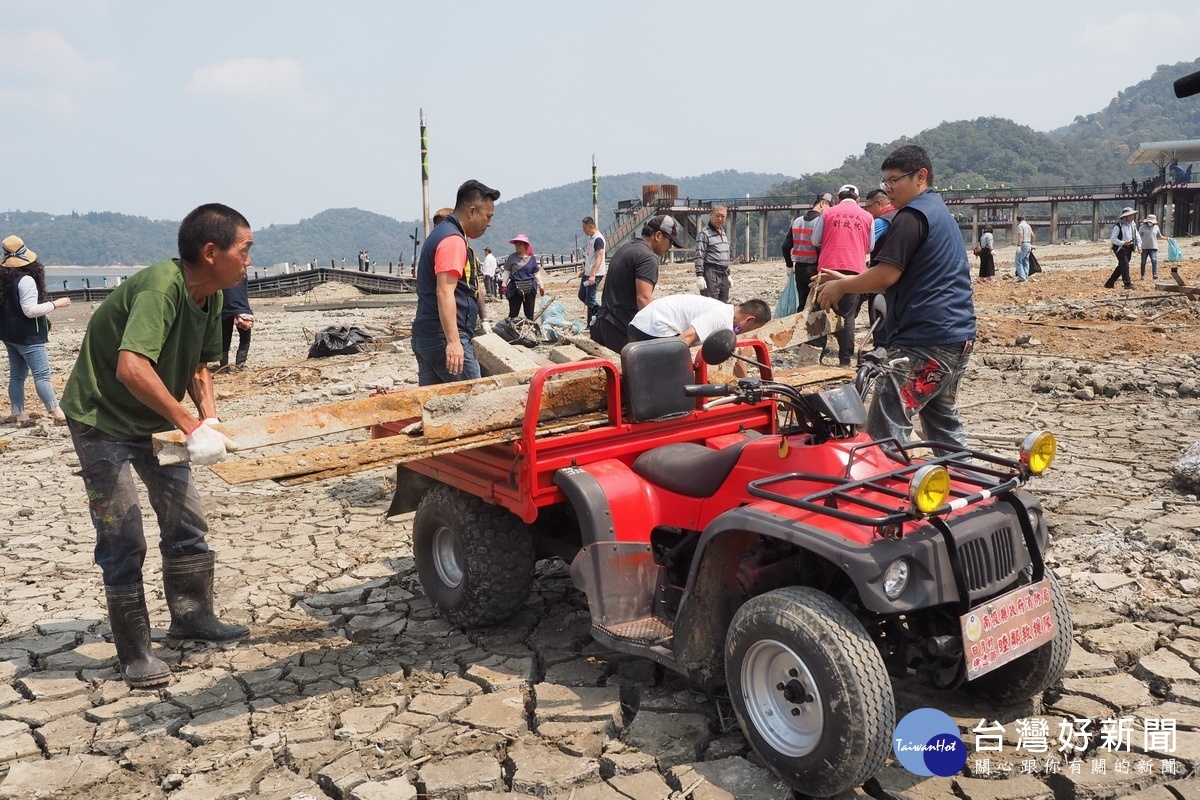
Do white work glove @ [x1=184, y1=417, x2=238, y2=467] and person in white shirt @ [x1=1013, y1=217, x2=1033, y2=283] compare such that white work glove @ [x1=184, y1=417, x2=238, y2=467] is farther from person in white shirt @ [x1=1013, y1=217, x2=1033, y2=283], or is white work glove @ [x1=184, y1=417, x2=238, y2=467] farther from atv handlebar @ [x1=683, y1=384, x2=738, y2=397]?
person in white shirt @ [x1=1013, y1=217, x2=1033, y2=283]

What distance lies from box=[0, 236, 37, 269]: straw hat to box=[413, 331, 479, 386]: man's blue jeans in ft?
16.9

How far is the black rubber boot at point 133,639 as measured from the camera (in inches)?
161

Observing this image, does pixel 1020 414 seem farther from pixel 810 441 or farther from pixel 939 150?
pixel 939 150

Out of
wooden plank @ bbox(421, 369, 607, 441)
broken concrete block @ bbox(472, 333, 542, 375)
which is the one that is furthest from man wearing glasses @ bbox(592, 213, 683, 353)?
wooden plank @ bbox(421, 369, 607, 441)

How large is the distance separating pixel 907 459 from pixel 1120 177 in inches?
6592

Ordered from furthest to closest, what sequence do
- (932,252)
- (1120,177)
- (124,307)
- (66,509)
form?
(1120,177) < (66,509) < (932,252) < (124,307)

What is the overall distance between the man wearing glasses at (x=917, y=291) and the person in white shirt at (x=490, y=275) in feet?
58.6

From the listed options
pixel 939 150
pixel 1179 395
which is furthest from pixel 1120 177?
pixel 1179 395

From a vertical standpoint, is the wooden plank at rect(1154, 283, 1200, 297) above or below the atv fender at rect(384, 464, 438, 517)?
above

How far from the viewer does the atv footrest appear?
353 centimetres

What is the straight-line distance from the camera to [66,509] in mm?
6871

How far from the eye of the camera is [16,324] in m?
8.91

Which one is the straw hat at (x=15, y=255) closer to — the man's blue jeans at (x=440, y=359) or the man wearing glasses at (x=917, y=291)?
the man's blue jeans at (x=440, y=359)

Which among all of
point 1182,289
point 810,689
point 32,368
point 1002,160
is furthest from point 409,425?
point 1002,160
